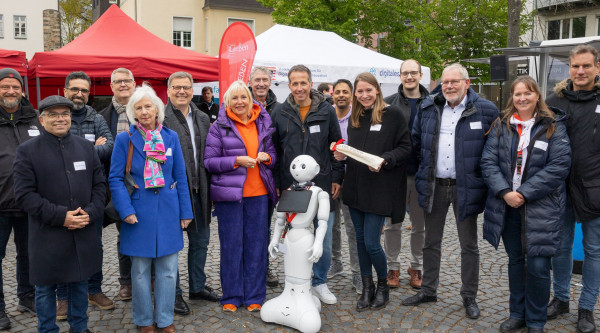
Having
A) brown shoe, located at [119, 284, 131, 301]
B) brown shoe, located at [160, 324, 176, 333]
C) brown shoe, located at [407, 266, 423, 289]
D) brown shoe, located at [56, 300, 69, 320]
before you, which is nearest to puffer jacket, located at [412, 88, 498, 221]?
brown shoe, located at [407, 266, 423, 289]

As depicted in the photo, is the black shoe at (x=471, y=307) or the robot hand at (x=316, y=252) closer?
the robot hand at (x=316, y=252)

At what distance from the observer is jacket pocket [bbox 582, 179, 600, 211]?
383 centimetres

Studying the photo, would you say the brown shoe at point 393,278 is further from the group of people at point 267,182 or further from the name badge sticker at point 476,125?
the name badge sticker at point 476,125

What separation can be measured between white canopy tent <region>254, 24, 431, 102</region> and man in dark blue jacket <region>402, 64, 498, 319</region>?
6041mm

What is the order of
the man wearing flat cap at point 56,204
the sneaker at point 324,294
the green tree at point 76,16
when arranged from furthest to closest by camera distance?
the green tree at point 76,16 → the sneaker at point 324,294 → the man wearing flat cap at point 56,204

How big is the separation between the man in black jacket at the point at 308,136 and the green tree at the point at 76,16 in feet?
99.2

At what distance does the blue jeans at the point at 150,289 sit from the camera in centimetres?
387

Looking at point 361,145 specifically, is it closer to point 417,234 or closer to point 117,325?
point 417,234

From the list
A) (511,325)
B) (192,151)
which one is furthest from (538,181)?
(192,151)

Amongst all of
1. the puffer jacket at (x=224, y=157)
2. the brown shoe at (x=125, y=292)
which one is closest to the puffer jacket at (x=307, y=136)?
the puffer jacket at (x=224, y=157)

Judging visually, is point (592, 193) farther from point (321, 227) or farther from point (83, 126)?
point (83, 126)

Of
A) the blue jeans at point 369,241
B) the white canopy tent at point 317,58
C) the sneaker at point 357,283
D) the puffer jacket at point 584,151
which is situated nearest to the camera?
the puffer jacket at point 584,151

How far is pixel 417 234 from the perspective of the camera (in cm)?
502

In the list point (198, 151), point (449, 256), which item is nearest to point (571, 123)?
point (449, 256)
